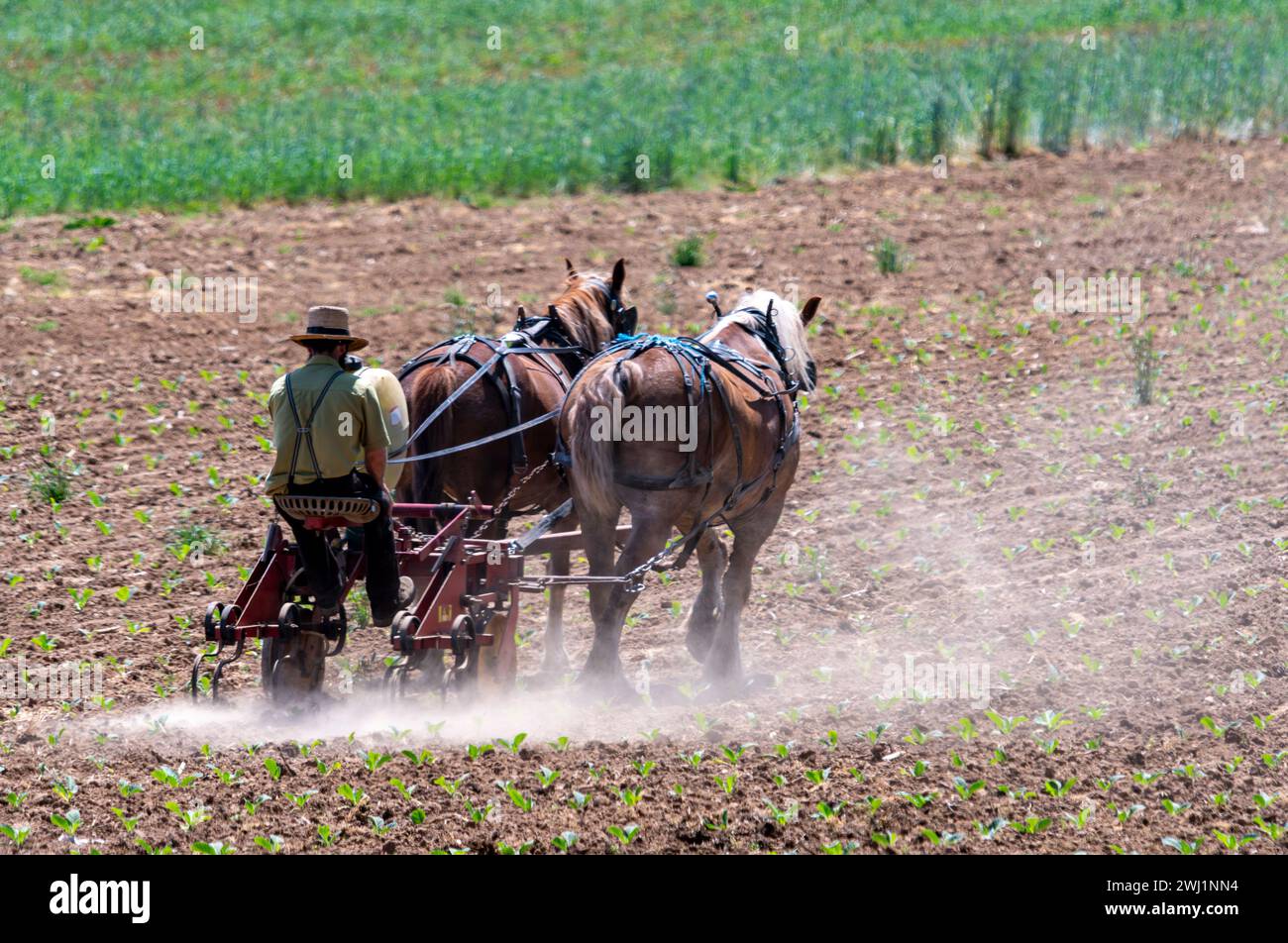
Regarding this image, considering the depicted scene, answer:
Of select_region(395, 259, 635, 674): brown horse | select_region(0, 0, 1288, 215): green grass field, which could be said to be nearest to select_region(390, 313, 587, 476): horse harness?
select_region(395, 259, 635, 674): brown horse

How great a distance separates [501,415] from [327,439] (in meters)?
1.56

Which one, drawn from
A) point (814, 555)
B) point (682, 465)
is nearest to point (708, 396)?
point (682, 465)

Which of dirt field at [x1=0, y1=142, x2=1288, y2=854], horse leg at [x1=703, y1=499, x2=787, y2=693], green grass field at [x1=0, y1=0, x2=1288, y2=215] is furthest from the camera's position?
green grass field at [x1=0, y1=0, x2=1288, y2=215]

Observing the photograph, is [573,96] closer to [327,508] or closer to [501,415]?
[501,415]

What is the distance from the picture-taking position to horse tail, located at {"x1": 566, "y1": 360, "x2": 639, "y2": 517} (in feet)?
24.3

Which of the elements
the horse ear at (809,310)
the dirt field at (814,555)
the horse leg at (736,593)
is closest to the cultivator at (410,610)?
the dirt field at (814,555)

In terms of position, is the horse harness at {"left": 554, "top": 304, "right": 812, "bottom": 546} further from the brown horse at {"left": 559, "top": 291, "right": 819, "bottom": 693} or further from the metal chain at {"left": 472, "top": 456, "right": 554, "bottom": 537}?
the metal chain at {"left": 472, "top": 456, "right": 554, "bottom": 537}

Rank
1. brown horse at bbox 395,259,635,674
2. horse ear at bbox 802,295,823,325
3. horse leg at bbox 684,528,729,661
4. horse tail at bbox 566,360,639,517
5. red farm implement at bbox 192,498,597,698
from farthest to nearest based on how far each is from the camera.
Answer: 1. horse ear at bbox 802,295,823,325
2. horse leg at bbox 684,528,729,661
3. brown horse at bbox 395,259,635,674
4. horse tail at bbox 566,360,639,517
5. red farm implement at bbox 192,498,597,698

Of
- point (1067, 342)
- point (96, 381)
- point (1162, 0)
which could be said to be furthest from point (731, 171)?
point (1162, 0)

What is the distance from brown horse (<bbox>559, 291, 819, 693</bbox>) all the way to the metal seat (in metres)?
1.26

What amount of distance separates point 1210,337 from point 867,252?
444 cm

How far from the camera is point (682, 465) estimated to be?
298 inches

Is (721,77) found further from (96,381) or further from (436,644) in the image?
(436,644)

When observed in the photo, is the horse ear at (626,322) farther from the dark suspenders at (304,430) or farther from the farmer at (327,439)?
the dark suspenders at (304,430)
